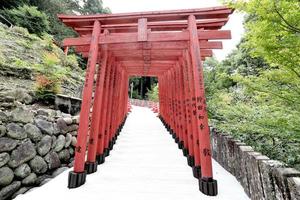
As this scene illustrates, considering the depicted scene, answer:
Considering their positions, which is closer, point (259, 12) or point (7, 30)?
point (259, 12)

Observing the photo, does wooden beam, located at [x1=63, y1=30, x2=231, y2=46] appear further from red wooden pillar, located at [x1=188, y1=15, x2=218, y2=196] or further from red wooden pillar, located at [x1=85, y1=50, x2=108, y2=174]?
red wooden pillar, located at [x1=85, y1=50, x2=108, y2=174]

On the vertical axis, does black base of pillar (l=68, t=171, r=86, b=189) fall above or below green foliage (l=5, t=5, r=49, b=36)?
below

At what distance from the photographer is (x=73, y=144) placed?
580cm

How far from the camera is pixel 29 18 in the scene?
664 inches

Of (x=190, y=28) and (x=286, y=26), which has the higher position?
(x=190, y=28)

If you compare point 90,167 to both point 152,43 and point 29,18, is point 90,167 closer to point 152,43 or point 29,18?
point 152,43

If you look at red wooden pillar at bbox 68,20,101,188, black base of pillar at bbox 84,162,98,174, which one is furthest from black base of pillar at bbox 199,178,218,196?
black base of pillar at bbox 84,162,98,174

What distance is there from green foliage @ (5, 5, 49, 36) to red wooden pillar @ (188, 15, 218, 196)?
685 inches

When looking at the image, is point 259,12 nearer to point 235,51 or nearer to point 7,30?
point 7,30

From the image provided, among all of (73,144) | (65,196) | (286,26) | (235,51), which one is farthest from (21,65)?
(235,51)

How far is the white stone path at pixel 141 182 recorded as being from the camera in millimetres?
3266

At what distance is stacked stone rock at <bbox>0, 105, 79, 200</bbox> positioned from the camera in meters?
3.76

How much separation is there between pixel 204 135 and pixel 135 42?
229 cm

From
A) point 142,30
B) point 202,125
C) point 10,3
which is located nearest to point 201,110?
point 202,125
